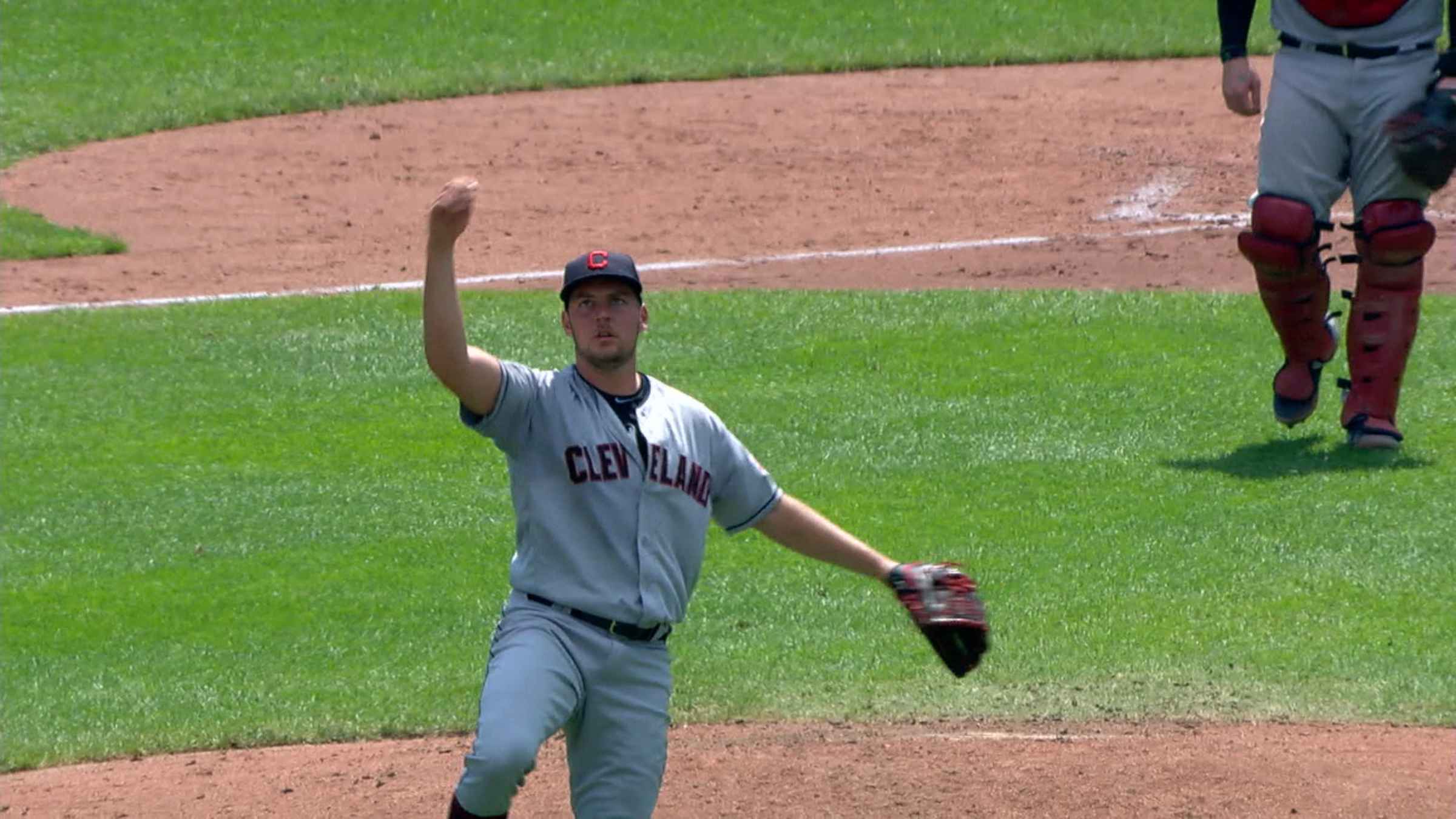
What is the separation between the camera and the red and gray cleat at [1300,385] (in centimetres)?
932

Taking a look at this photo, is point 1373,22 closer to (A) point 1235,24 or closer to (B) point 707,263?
(A) point 1235,24

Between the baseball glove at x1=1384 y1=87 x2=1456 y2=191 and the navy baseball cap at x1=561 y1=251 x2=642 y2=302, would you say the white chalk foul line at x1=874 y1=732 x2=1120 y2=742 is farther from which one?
the baseball glove at x1=1384 y1=87 x2=1456 y2=191

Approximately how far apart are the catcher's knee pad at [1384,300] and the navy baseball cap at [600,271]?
494 centimetres

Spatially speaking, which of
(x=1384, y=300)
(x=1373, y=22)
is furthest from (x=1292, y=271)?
(x=1373, y=22)

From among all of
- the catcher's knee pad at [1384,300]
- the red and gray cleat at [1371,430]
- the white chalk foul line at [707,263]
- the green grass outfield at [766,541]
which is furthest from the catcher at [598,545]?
the white chalk foul line at [707,263]

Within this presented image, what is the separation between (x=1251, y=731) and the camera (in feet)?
21.0

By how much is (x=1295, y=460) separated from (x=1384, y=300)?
0.93m

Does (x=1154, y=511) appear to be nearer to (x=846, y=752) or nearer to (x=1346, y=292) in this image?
(x=1346, y=292)

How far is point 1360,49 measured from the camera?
867 centimetres

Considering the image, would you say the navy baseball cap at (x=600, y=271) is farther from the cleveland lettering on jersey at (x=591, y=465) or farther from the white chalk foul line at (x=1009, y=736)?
the white chalk foul line at (x=1009, y=736)

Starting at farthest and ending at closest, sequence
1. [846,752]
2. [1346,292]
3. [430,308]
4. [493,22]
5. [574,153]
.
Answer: [493,22]
[574,153]
[1346,292]
[846,752]
[430,308]

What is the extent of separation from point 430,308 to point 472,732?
2.62 meters

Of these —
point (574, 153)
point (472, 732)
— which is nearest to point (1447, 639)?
point (472, 732)

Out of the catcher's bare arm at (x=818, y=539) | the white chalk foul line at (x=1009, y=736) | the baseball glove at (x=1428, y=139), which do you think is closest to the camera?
the catcher's bare arm at (x=818, y=539)
